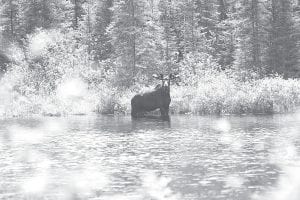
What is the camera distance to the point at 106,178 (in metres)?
10.7

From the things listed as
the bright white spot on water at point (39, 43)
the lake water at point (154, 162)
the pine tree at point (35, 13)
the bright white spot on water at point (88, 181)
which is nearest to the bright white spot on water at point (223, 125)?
the lake water at point (154, 162)

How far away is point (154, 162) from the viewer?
12547 mm

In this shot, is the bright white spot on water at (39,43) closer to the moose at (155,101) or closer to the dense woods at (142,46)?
the dense woods at (142,46)

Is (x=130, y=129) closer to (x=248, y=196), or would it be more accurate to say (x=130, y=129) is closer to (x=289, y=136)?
(x=289, y=136)

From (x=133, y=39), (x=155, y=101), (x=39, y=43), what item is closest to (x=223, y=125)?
(x=155, y=101)

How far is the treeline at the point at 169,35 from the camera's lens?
42.4 meters

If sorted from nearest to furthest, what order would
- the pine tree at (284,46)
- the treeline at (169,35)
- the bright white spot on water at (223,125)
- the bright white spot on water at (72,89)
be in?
the bright white spot on water at (223,125) → the bright white spot on water at (72,89) → the treeline at (169,35) → the pine tree at (284,46)

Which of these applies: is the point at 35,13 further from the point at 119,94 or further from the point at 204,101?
the point at 204,101

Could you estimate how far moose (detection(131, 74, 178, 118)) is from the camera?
2690 cm

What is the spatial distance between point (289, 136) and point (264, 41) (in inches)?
1232

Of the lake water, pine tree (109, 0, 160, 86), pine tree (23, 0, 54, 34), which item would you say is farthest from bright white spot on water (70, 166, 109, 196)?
pine tree (23, 0, 54, 34)

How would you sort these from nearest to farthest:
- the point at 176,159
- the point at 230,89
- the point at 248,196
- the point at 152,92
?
1. the point at 248,196
2. the point at 176,159
3. the point at 152,92
4. the point at 230,89

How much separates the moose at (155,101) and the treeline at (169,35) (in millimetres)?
9677

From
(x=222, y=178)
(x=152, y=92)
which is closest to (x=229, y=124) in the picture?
(x=152, y=92)
